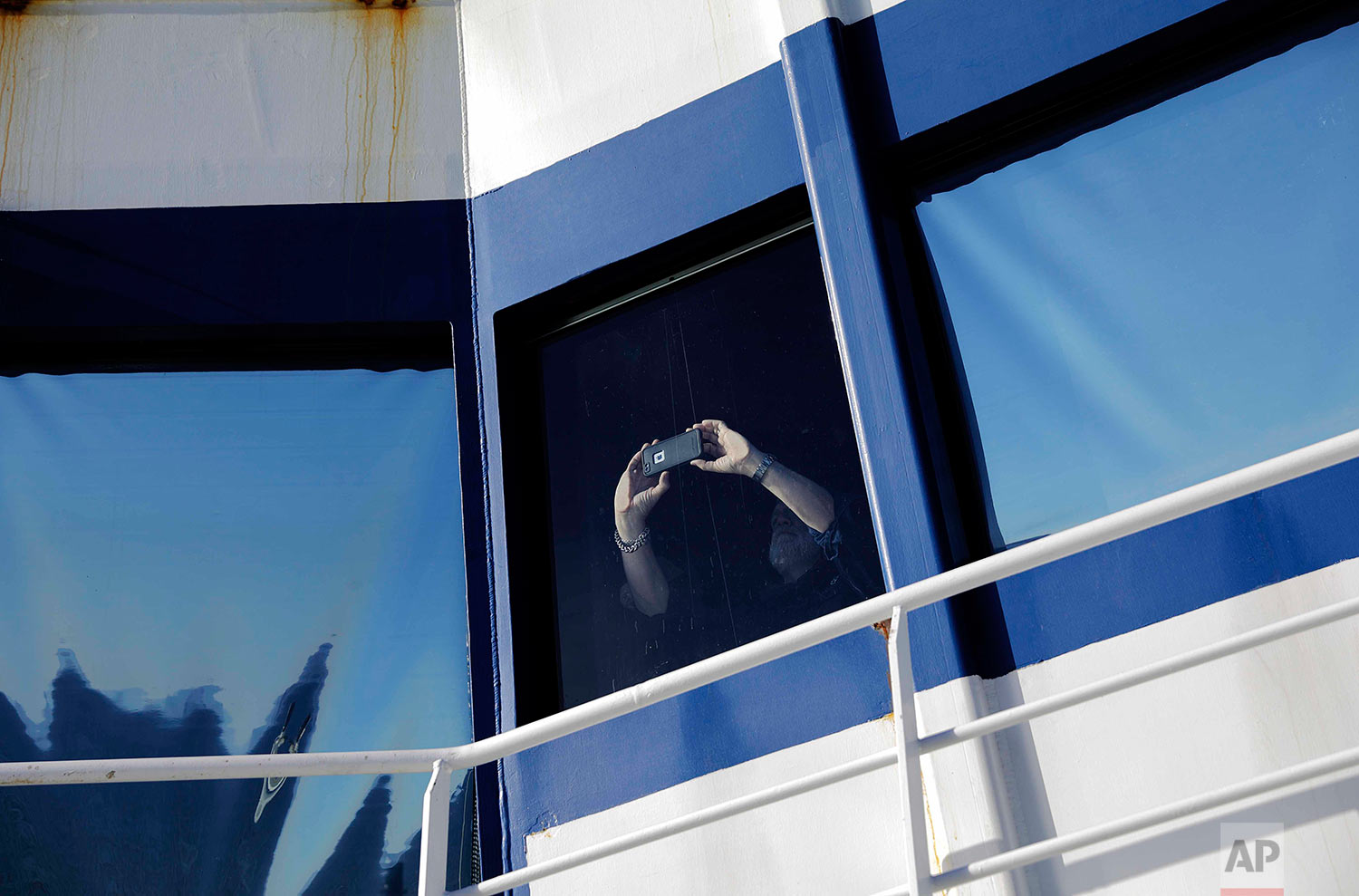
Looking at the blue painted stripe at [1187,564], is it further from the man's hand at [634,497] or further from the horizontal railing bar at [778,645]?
the man's hand at [634,497]

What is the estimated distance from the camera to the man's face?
2619mm

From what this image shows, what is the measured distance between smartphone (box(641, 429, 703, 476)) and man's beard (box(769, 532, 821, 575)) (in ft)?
0.96

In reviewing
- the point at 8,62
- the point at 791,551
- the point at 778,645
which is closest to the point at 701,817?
the point at 778,645

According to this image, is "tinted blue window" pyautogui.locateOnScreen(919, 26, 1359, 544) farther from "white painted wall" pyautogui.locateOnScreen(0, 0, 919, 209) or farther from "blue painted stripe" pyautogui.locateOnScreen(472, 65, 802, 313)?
"white painted wall" pyautogui.locateOnScreen(0, 0, 919, 209)

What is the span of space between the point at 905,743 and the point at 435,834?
2.36 ft


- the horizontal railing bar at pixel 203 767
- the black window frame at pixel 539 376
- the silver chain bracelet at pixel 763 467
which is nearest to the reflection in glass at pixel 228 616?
the black window frame at pixel 539 376

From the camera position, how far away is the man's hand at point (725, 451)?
2.75 m

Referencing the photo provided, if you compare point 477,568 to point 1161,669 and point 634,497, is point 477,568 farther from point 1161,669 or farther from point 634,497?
point 1161,669

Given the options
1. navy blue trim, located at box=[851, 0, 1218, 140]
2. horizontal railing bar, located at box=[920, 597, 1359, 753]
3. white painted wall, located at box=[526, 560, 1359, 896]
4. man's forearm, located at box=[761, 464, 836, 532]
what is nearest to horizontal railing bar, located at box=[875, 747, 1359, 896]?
horizontal railing bar, located at box=[920, 597, 1359, 753]

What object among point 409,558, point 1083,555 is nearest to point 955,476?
point 1083,555

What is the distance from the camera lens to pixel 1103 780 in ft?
6.75

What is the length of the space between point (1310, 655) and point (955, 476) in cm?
75

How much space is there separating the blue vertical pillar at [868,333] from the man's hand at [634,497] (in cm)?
52

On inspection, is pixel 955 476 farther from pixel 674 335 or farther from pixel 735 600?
pixel 674 335
